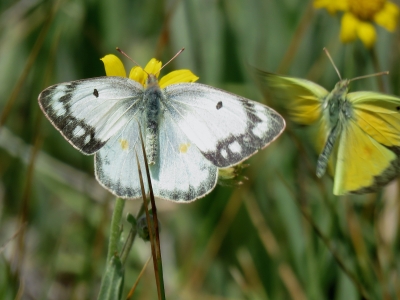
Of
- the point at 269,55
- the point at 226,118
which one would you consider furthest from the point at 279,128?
the point at 269,55

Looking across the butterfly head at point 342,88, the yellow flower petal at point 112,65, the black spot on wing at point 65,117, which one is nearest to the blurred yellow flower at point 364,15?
the butterfly head at point 342,88

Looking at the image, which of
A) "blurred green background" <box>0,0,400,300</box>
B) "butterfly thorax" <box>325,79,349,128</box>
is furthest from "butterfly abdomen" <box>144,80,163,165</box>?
"butterfly thorax" <box>325,79,349,128</box>

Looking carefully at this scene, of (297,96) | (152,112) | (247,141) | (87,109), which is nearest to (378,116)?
(297,96)

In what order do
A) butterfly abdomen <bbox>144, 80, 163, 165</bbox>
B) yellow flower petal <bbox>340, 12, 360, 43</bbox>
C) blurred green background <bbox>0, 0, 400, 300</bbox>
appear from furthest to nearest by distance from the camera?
yellow flower petal <bbox>340, 12, 360, 43</bbox>, blurred green background <bbox>0, 0, 400, 300</bbox>, butterfly abdomen <bbox>144, 80, 163, 165</bbox>

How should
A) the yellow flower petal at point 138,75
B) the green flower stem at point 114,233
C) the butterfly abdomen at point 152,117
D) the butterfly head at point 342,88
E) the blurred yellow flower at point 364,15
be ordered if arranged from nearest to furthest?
the green flower stem at point 114,233 → the butterfly abdomen at point 152,117 → the yellow flower petal at point 138,75 → the butterfly head at point 342,88 → the blurred yellow flower at point 364,15

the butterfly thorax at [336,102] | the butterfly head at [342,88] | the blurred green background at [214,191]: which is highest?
the butterfly head at [342,88]

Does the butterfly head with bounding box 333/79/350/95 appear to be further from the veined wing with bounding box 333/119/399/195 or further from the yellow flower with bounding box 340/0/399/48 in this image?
the yellow flower with bounding box 340/0/399/48

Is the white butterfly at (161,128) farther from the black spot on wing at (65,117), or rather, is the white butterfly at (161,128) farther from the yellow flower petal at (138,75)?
the yellow flower petal at (138,75)
